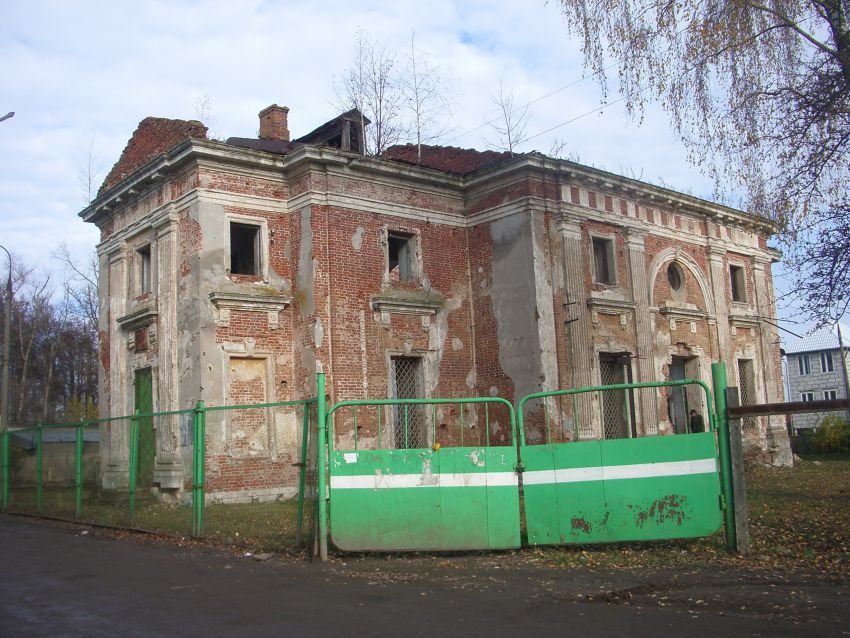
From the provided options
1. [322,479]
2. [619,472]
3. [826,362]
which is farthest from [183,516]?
[826,362]

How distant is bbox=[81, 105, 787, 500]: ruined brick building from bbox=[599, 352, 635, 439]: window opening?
6 centimetres

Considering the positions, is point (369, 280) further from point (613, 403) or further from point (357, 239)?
point (613, 403)

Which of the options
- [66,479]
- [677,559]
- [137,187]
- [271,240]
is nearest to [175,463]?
[66,479]

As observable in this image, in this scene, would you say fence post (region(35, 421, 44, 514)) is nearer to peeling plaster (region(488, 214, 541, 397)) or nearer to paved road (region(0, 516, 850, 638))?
paved road (region(0, 516, 850, 638))

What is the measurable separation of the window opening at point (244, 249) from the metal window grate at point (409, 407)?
4.09 m

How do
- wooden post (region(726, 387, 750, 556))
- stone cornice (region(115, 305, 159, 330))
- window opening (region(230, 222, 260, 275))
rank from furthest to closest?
stone cornice (region(115, 305, 159, 330)) < window opening (region(230, 222, 260, 275)) < wooden post (region(726, 387, 750, 556))

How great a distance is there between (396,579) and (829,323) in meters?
7.42

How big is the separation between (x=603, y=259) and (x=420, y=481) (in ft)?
43.6

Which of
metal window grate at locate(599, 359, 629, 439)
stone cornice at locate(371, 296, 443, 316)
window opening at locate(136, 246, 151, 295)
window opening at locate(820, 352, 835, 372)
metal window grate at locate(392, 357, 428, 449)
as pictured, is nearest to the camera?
stone cornice at locate(371, 296, 443, 316)

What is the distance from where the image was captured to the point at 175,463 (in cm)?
1557

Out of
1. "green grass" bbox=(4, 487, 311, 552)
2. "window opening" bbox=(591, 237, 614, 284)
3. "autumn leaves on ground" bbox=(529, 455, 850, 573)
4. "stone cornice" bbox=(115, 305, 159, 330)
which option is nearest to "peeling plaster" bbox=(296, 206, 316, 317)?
"stone cornice" bbox=(115, 305, 159, 330)

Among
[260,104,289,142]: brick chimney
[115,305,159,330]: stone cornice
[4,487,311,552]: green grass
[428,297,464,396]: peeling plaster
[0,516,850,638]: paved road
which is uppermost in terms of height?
[260,104,289,142]: brick chimney

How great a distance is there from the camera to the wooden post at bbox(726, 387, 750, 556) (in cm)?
875

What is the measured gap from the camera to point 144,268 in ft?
66.2
